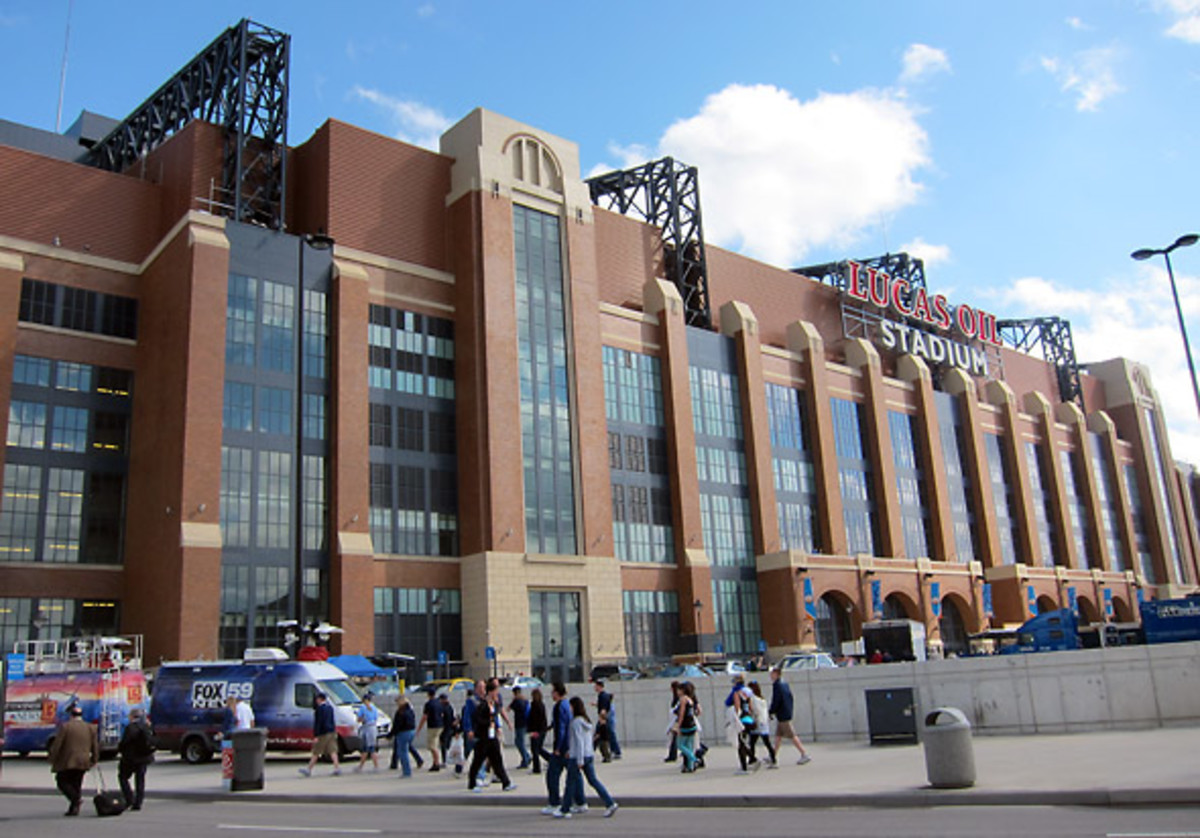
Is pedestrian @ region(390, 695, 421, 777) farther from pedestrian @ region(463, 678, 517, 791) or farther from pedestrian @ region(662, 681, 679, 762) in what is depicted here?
pedestrian @ region(662, 681, 679, 762)

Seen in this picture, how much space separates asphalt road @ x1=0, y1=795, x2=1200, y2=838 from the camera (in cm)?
1134

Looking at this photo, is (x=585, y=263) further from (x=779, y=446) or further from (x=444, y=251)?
(x=779, y=446)

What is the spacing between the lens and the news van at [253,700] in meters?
28.5

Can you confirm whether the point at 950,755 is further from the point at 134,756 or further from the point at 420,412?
the point at 420,412

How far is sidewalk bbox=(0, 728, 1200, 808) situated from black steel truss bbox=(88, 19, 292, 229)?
110ft

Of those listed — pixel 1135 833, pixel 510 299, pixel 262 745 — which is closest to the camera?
pixel 1135 833

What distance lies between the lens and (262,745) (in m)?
21.0

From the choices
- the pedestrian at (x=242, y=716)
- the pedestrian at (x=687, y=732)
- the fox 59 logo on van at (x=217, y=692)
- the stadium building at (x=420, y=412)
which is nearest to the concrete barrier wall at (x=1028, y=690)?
the pedestrian at (x=687, y=732)

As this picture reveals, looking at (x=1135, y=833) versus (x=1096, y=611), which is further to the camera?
(x=1096, y=611)

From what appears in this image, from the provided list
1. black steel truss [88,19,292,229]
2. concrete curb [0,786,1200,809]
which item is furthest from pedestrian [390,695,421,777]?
black steel truss [88,19,292,229]

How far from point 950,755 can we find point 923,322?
77.9 m

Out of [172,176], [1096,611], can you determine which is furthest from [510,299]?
[1096,611]

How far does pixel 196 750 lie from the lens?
95.3 ft

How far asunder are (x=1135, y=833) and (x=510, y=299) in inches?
1875
